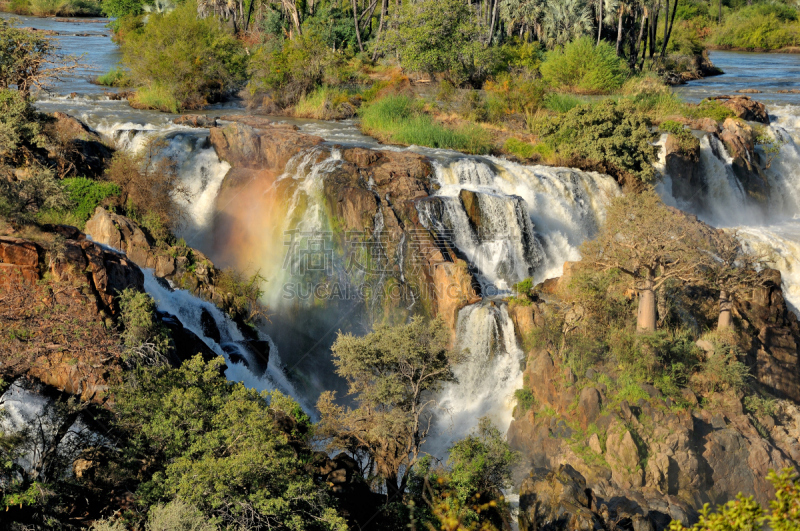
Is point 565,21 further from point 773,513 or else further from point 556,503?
point 773,513

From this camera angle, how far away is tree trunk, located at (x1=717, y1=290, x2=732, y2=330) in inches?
714

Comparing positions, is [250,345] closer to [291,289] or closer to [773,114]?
[291,289]

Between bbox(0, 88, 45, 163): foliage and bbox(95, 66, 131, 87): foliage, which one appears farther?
bbox(95, 66, 131, 87): foliage

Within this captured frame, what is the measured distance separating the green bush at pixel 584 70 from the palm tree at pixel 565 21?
8930 millimetres

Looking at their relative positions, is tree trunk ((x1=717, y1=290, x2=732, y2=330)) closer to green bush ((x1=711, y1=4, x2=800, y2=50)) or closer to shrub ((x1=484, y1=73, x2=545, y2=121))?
shrub ((x1=484, y1=73, x2=545, y2=121))

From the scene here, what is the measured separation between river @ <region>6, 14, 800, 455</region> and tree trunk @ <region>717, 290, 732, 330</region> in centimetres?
495

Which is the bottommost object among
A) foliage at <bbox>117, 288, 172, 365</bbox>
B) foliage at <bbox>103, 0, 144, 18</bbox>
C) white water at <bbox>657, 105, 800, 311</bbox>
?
white water at <bbox>657, 105, 800, 311</bbox>

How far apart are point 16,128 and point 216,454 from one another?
1334cm

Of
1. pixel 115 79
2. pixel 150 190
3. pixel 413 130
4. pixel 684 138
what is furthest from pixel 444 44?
pixel 150 190

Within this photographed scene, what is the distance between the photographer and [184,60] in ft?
103

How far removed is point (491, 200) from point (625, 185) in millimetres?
6543

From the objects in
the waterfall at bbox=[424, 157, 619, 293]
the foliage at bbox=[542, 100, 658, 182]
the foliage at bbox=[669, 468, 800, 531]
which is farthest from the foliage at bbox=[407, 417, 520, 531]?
the foliage at bbox=[542, 100, 658, 182]

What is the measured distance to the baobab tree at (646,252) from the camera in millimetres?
16781

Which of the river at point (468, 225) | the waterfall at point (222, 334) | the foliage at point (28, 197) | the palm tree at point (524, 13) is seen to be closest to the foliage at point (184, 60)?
the river at point (468, 225)
